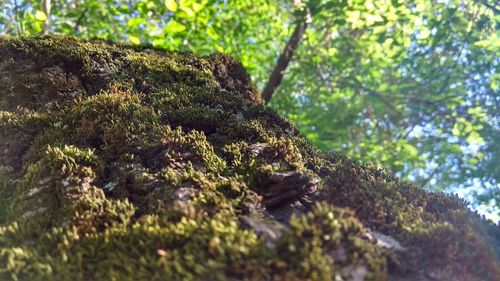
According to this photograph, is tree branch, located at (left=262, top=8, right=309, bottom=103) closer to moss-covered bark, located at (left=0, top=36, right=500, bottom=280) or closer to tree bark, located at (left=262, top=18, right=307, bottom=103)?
tree bark, located at (left=262, top=18, right=307, bottom=103)

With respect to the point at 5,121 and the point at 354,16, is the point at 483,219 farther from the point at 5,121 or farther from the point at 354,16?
the point at 354,16

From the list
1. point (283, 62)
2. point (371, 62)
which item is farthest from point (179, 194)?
point (371, 62)

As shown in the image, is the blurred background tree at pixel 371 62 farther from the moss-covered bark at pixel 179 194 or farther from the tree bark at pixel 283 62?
the moss-covered bark at pixel 179 194

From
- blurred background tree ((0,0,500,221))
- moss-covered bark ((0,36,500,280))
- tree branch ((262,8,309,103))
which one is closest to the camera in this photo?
moss-covered bark ((0,36,500,280))

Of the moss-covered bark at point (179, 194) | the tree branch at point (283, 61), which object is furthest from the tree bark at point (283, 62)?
the moss-covered bark at point (179, 194)

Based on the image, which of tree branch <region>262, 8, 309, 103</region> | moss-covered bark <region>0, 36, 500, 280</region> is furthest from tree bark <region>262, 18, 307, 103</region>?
moss-covered bark <region>0, 36, 500, 280</region>

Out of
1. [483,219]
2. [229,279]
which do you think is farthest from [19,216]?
[483,219]

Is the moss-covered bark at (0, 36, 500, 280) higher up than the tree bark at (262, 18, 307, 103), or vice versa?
the tree bark at (262, 18, 307, 103)
